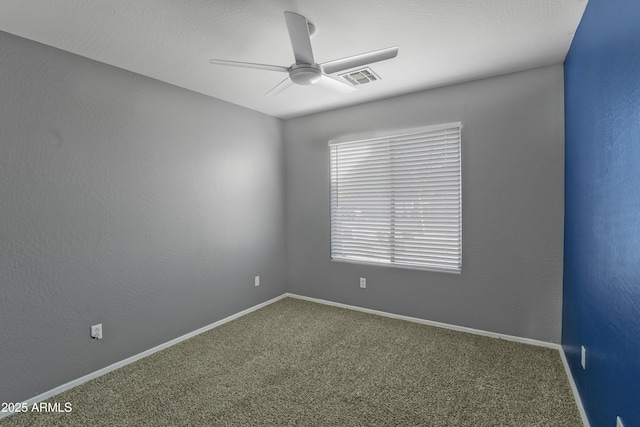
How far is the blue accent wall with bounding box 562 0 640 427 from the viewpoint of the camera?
1.22m

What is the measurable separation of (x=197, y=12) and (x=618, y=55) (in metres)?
2.19

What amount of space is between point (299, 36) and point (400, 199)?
2.18 m

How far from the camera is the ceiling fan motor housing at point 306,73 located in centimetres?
206

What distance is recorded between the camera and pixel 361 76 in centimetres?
291

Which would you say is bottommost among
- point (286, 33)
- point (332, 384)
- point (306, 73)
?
point (332, 384)

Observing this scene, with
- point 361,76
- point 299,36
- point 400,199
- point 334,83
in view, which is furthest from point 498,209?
point 299,36

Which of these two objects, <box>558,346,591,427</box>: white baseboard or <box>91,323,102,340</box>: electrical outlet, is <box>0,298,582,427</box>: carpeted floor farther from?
<box>91,323,102,340</box>: electrical outlet

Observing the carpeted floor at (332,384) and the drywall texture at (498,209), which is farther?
the drywall texture at (498,209)

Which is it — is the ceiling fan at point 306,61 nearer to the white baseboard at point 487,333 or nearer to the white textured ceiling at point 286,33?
the white textured ceiling at point 286,33

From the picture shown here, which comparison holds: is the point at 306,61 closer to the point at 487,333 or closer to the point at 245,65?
the point at 245,65

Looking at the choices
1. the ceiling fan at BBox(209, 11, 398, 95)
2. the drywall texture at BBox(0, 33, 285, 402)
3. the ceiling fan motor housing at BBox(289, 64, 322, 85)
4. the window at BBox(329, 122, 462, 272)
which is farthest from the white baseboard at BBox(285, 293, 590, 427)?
the ceiling fan motor housing at BBox(289, 64, 322, 85)

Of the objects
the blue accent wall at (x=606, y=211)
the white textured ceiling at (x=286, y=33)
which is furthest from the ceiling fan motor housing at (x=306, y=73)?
the blue accent wall at (x=606, y=211)

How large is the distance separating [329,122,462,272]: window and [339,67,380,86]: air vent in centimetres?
76

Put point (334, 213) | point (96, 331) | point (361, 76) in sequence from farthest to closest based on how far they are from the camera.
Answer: point (334, 213) < point (361, 76) < point (96, 331)
